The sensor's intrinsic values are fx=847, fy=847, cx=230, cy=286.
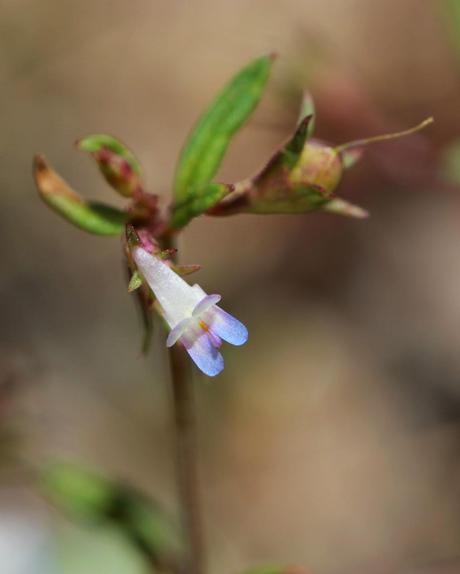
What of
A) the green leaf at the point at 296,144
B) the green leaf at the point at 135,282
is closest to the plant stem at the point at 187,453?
the green leaf at the point at 135,282

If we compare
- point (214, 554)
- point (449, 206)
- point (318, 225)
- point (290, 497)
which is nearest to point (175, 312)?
point (214, 554)

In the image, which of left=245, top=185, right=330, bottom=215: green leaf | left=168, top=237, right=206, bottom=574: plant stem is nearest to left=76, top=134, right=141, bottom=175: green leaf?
left=245, top=185, right=330, bottom=215: green leaf

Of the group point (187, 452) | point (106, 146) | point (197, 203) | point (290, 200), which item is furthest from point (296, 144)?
point (187, 452)

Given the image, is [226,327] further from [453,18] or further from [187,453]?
[453,18]

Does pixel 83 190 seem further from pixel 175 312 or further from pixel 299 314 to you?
pixel 175 312

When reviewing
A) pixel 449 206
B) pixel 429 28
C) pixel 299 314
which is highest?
pixel 429 28
